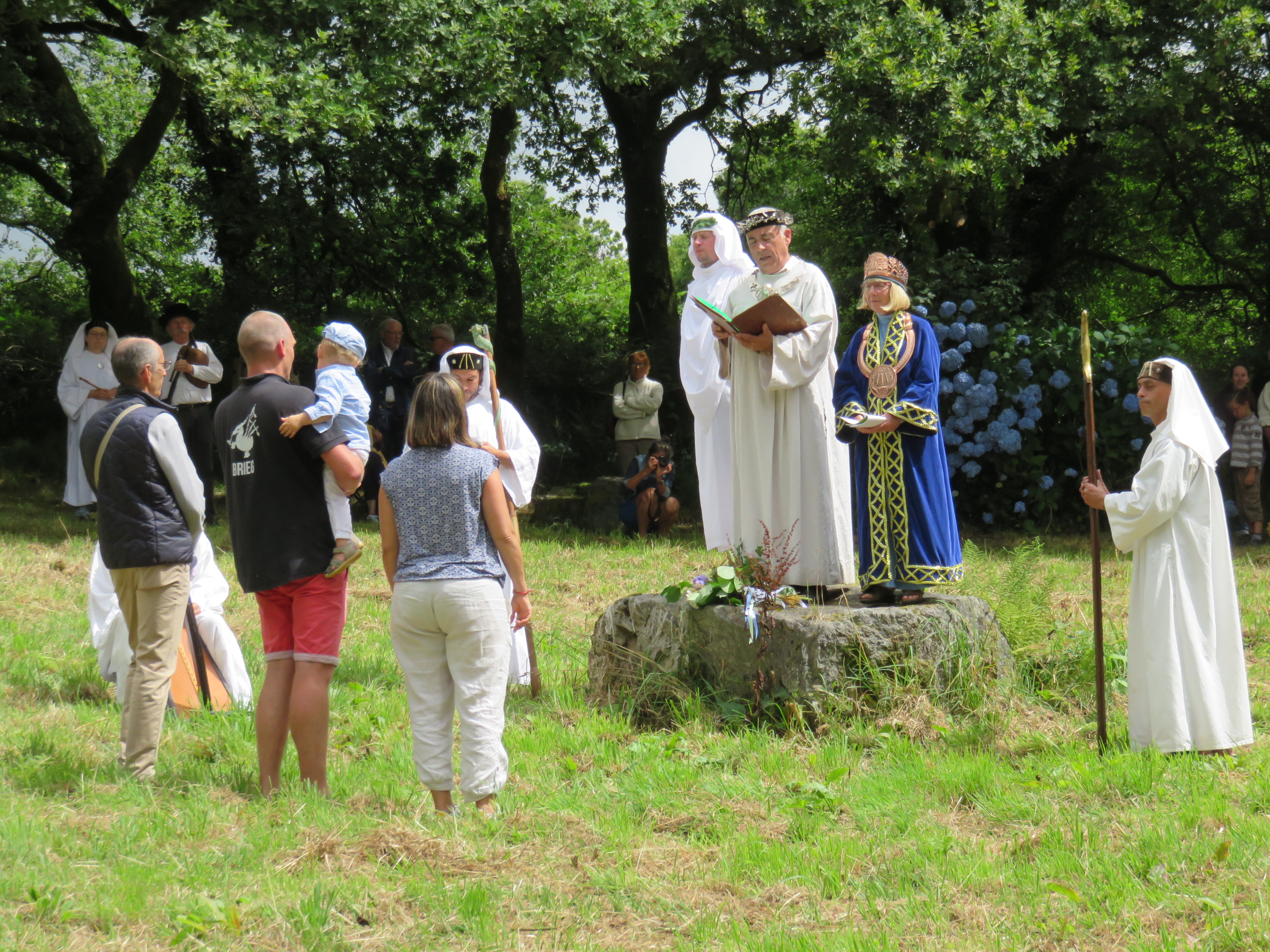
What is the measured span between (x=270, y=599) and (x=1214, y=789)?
143 inches

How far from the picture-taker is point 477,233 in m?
17.9

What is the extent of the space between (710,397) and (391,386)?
20.0 ft

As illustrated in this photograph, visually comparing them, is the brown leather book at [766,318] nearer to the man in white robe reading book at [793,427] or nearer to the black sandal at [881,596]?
the man in white robe reading book at [793,427]

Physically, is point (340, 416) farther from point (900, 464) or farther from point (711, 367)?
point (711, 367)

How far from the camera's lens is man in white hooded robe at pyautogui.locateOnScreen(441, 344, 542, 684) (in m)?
6.18

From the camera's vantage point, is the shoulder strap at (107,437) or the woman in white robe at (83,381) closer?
the shoulder strap at (107,437)

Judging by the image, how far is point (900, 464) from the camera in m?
5.96

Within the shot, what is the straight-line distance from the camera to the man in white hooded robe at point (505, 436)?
6.18 m

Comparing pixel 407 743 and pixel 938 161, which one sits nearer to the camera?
pixel 407 743

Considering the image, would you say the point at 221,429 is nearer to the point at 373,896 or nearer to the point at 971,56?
the point at 373,896

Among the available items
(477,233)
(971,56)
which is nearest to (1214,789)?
(971,56)

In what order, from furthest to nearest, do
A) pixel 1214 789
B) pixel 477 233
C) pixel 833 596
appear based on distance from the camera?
1. pixel 477 233
2. pixel 833 596
3. pixel 1214 789

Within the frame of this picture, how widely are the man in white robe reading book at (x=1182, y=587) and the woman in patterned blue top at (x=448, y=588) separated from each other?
2514 millimetres

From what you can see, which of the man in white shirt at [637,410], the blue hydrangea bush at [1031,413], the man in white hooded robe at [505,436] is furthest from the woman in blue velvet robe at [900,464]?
the man in white shirt at [637,410]
